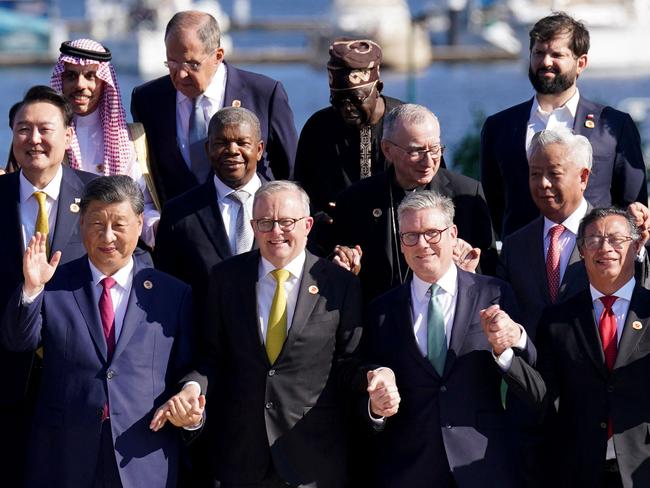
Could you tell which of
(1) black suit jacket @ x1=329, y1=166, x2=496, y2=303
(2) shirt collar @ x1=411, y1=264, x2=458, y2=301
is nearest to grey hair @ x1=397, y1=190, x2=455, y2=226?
(2) shirt collar @ x1=411, y1=264, x2=458, y2=301

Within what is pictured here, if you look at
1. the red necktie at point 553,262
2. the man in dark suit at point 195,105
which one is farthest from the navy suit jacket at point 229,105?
the red necktie at point 553,262

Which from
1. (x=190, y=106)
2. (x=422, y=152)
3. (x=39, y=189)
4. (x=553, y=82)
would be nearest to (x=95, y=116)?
(x=190, y=106)

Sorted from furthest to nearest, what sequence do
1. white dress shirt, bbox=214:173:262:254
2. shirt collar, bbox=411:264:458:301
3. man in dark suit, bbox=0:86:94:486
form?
1. white dress shirt, bbox=214:173:262:254
2. man in dark suit, bbox=0:86:94:486
3. shirt collar, bbox=411:264:458:301

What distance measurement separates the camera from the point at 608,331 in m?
5.91

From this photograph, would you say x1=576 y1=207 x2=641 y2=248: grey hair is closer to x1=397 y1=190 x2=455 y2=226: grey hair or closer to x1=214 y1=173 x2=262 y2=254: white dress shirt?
x1=397 y1=190 x2=455 y2=226: grey hair

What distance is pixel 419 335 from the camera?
19.5 ft

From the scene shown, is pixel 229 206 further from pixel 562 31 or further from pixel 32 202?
pixel 562 31

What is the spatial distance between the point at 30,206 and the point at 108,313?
0.77 meters

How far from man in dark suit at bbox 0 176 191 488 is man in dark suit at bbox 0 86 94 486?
0.32 metres

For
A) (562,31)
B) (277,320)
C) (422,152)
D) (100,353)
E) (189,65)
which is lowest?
(100,353)

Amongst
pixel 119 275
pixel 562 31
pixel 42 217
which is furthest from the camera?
pixel 562 31

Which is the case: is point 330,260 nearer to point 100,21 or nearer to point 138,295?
point 138,295

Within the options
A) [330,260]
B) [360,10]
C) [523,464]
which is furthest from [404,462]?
[360,10]

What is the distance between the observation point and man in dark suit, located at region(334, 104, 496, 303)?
21.5ft
